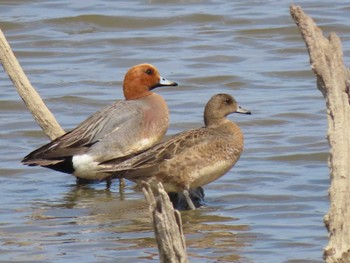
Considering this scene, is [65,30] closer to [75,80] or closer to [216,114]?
[75,80]

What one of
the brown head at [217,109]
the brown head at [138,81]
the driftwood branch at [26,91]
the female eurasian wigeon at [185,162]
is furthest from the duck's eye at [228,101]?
the driftwood branch at [26,91]

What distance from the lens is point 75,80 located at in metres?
13.6

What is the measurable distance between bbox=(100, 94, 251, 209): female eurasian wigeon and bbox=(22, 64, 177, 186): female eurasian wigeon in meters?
0.76

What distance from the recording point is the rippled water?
8242 millimetres

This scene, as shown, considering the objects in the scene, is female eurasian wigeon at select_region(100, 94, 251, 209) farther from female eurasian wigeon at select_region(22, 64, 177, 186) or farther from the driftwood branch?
the driftwood branch

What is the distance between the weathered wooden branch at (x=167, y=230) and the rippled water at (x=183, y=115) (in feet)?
7.14

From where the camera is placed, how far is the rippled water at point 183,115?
824 centimetres

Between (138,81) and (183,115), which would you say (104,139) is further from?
(183,115)

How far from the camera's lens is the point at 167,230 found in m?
5.42

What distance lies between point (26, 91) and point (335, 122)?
4.30 meters

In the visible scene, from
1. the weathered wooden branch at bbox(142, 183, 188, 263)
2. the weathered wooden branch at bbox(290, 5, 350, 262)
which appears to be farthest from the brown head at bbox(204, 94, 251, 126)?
the weathered wooden branch at bbox(142, 183, 188, 263)

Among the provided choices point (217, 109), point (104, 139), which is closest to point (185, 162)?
point (217, 109)

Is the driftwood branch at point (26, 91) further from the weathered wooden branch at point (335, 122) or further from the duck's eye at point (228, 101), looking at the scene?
the weathered wooden branch at point (335, 122)

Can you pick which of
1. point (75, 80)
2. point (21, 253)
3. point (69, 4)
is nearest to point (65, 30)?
point (69, 4)
